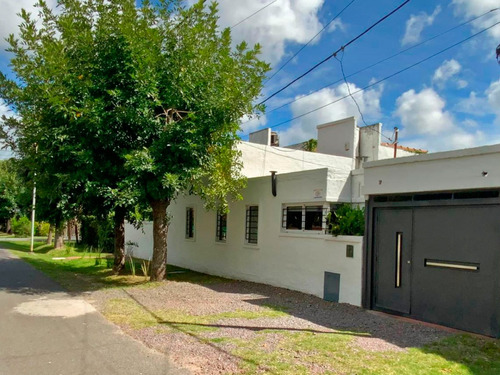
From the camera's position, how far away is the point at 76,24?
1118cm

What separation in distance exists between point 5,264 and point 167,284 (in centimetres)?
933

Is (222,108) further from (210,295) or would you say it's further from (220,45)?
(210,295)

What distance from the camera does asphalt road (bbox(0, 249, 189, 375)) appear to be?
17.3 ft

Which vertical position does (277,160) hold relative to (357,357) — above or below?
above

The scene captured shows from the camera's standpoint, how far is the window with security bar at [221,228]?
1503 centimetres

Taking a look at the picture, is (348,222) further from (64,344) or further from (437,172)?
(64,344)

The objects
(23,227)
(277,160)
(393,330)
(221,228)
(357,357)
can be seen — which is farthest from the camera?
(23,227)

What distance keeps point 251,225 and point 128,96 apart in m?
5.63

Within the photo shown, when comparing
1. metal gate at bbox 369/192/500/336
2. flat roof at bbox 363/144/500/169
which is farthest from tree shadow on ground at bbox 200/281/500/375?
Result: flat roof at bbox 363/144/500/169

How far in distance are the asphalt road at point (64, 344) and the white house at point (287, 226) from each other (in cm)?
513

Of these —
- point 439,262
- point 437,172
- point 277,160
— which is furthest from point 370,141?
point 439,262

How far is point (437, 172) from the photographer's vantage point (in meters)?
7.82

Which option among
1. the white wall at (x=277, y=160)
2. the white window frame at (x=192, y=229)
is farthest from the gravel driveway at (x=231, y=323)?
the white wall at (x=277, y=160)

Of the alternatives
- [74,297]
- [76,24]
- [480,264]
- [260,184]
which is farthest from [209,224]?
[480,264]
